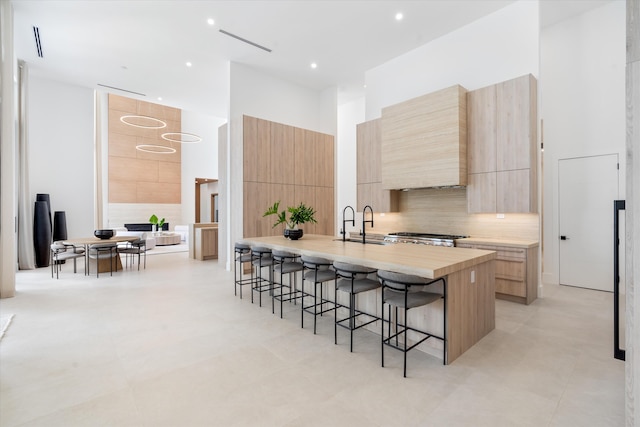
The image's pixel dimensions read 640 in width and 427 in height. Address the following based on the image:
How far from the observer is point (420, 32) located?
5.35 m

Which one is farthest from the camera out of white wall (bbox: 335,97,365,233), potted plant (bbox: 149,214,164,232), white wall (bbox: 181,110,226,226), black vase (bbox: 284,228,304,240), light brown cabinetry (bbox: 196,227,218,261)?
white wall (bbox: 181,110,226,226)

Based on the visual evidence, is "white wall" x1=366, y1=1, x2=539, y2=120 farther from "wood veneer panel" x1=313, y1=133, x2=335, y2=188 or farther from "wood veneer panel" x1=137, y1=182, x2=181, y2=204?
"wood veneer panel" x1=137, y1=182, x2=181, y2=204

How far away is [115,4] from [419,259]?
18.9 ft

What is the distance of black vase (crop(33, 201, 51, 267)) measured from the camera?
669cm

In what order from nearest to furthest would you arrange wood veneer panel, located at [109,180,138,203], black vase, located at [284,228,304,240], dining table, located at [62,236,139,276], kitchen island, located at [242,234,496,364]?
1. kitchen island, located at [242,234,496,364]
2. black vase, located at [284,228,304,240]
3. dining table, located at [62,236,139,276]
4. wood veneer panel, located at [109,180,138,203]

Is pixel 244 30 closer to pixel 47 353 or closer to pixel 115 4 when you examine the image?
pixel 115 4

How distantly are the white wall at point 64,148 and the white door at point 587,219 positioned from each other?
10393 millimetres

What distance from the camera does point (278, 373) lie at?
236 centimetres

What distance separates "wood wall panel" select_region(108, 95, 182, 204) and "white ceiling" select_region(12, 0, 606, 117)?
13.0 ft

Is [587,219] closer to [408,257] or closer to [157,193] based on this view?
[408,257]

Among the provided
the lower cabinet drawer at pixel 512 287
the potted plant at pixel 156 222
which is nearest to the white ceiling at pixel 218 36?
the lower cabinet drawer at pixel 512 287

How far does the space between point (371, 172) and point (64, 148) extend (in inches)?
300

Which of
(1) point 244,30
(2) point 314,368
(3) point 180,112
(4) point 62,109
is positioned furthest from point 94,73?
(2) point 314,368

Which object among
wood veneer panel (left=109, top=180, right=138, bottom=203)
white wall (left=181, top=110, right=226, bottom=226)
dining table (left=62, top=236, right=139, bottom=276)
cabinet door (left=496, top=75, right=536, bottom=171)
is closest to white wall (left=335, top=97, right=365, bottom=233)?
cabinet door (left=496, top=75, right=536, bottom=171)
